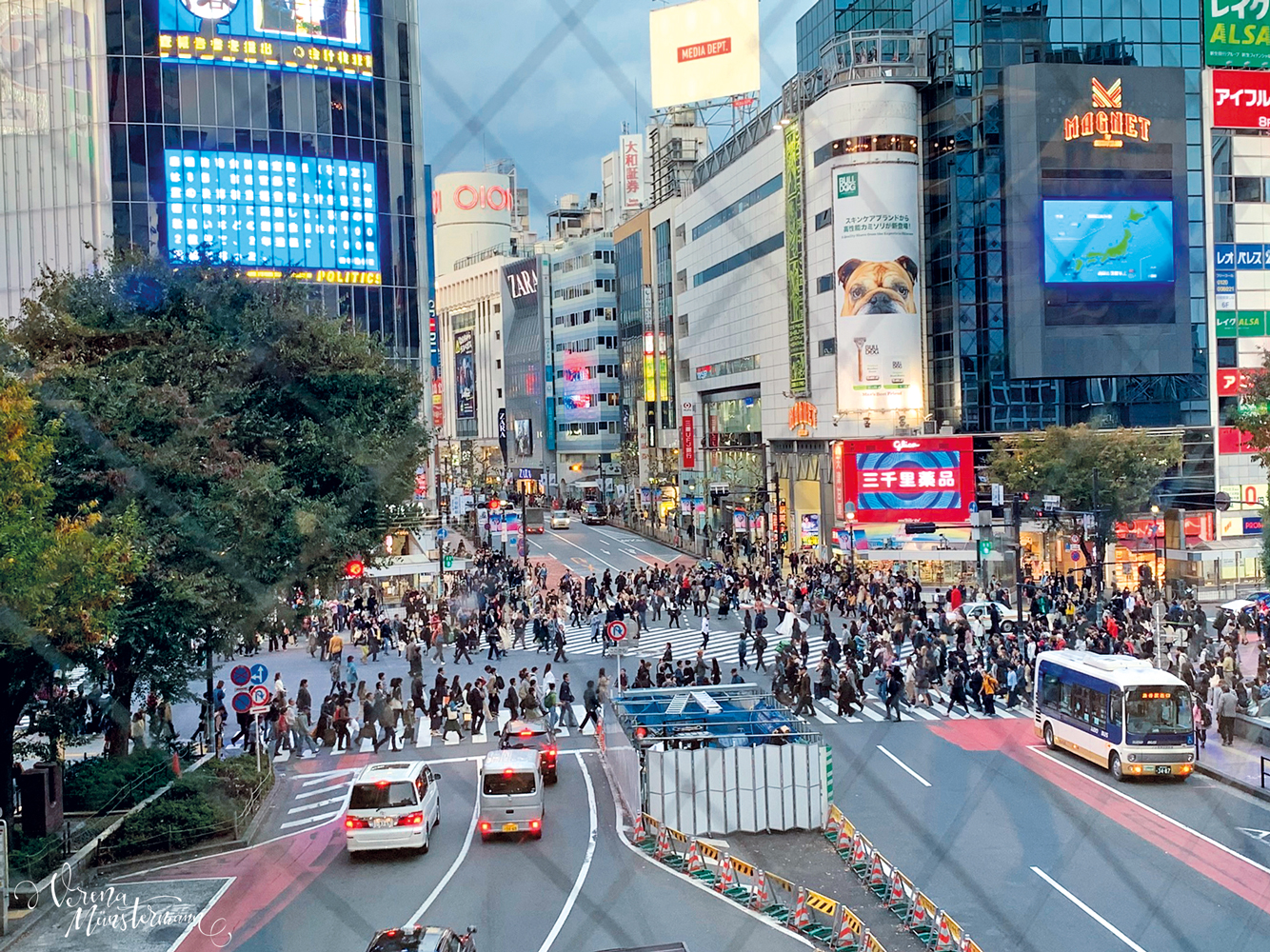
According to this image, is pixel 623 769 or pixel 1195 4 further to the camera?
pixel 1195 4

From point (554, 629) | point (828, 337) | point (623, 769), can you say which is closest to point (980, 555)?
point (554, 629)

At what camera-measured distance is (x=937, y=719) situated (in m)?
24.6

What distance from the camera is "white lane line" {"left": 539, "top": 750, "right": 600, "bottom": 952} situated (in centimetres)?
1340

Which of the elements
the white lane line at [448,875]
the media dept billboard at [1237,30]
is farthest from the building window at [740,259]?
the white lane line at [448,875]

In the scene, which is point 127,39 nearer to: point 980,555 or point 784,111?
point 784,111

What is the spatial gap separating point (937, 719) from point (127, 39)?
3738 centimetres

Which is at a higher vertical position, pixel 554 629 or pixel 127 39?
pixel 127 39

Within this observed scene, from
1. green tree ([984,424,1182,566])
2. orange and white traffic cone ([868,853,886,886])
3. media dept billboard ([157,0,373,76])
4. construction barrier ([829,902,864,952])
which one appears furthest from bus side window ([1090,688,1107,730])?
media dept billboard ([157,0,373,76])

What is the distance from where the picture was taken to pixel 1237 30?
51500mm

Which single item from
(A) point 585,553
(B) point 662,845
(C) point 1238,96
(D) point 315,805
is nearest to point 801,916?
(B) point 662,845

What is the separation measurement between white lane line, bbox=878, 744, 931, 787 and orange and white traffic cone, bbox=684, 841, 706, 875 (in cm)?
536

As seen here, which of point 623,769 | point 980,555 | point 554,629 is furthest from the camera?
point 980,555

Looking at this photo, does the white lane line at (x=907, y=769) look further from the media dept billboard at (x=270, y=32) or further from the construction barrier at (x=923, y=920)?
the media dept billboard at (x=270, y=32)

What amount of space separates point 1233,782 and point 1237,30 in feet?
141
